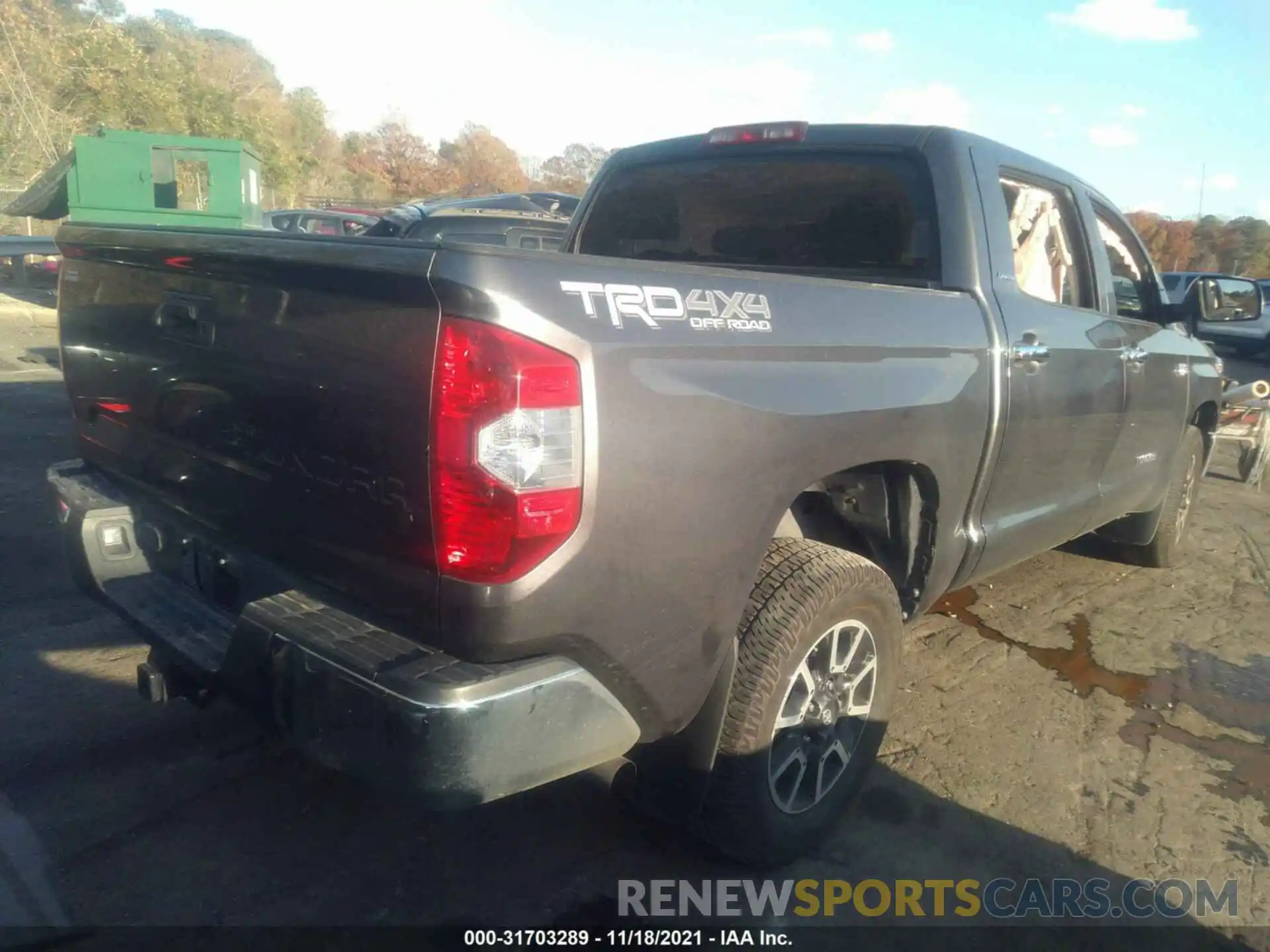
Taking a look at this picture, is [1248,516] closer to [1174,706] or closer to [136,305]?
[1174,706]

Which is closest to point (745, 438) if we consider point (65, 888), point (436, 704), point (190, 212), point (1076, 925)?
point (436, 704)

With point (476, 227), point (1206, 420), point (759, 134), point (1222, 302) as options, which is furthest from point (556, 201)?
point (759, 134)

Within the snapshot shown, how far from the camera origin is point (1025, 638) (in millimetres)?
4633

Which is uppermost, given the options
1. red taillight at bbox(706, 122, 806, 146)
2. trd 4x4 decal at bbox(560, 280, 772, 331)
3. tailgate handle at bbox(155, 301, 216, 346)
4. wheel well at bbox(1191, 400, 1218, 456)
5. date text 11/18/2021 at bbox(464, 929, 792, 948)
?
red taillight at bbox(706, 122, 806, 146)

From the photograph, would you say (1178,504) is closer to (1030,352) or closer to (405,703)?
(1030,352)

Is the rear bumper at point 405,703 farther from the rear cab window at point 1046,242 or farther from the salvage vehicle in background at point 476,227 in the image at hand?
the salvage vehicle in background at point 476,227

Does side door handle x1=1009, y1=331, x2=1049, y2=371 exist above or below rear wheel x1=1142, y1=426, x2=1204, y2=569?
above

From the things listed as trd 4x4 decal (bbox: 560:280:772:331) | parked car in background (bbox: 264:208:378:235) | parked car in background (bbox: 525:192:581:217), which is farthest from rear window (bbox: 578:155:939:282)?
parked car in background (bbox: 264:208:378:235)

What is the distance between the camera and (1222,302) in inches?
189

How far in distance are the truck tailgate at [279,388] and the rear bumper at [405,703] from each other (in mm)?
108

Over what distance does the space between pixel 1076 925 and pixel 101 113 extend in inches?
1223

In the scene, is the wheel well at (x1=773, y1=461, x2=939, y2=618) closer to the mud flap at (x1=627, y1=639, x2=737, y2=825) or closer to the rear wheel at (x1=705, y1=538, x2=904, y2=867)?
the rear wheel at (x1=705, y1=538, x2=904, y2=867)

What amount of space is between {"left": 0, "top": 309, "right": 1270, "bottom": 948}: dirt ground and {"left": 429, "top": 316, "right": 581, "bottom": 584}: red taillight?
1227 millimetres

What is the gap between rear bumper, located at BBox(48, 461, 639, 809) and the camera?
1903 mm
